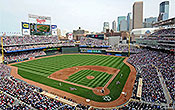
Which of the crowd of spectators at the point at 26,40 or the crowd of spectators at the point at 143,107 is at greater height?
the crowd of spectators at the point at 26,40

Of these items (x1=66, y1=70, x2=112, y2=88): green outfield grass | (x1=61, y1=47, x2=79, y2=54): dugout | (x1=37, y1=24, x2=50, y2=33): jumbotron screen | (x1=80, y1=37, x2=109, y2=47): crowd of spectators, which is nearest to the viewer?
(x1=66, y1=70, x2=112, y2=88): green outfield grass

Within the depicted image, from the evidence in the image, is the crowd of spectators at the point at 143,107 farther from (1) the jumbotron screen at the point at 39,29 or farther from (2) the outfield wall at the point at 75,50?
(1) the jumbotron screen at the point at 39,29

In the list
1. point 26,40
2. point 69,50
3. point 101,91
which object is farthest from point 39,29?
point 101,91

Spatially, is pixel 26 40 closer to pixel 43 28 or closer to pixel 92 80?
pixel 43 28

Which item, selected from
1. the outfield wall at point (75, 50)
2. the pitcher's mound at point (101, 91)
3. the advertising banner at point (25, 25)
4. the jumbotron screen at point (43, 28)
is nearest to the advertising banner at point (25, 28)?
the advertising banner at point (25, 25)

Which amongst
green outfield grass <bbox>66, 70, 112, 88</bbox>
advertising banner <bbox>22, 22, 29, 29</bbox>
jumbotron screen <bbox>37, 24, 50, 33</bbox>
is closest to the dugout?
jumbotron screen <bbox>37, 24, 50, 33</bbox>

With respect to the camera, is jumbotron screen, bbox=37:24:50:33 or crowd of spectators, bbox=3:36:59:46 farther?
jumbotron screen, bbox=37:24:50:33

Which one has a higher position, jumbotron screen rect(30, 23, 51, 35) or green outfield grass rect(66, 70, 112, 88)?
jumbotron screen rect(30, 23, 51, 35)

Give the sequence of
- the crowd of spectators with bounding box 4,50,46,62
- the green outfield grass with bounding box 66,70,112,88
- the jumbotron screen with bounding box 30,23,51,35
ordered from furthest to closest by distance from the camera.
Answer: the jumbotron screen with bounding box 30,23,51,35, the crowd of spectators with bounding box 4,50,46,62, the green outfield grass with bounding box 66,70,112,88

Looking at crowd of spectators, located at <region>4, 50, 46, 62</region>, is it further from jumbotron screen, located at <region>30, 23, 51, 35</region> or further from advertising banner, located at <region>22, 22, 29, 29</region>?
advertising banner, located at <region>22, 22, 29, 29</region>
